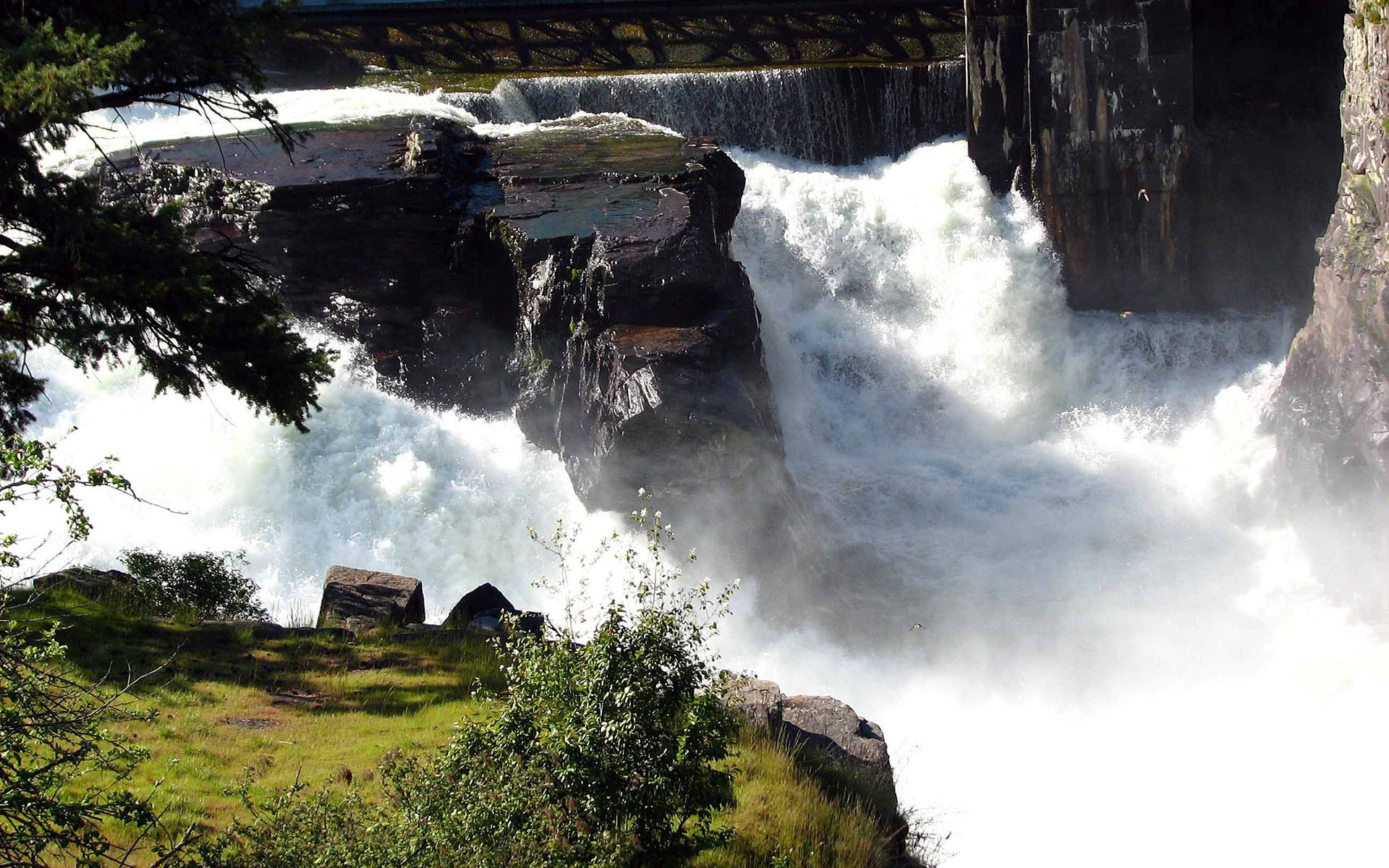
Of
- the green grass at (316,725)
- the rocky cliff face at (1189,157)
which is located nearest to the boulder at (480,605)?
the green grass at (316,725)

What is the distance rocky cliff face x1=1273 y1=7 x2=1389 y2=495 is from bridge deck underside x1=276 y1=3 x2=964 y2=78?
8384mm

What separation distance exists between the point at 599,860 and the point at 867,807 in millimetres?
2203

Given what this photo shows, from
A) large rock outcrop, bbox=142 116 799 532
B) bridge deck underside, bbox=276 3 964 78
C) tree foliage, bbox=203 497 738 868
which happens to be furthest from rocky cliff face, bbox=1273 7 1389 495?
tree foliage, bbox=203 497 738 868

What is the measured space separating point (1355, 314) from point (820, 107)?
27.5ft

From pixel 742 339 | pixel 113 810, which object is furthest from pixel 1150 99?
pixel 113 810

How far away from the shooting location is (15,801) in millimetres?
3477

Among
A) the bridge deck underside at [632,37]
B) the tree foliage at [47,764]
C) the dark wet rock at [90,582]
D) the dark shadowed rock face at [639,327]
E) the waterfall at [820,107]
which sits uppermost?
the bridge deck underside at [632,37]

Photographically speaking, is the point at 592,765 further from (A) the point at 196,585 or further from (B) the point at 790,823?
(A) the point at 196,585

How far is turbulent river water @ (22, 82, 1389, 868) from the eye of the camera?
9.21 meters

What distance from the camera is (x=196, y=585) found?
9180mm

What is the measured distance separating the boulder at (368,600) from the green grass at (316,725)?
1.63 feet

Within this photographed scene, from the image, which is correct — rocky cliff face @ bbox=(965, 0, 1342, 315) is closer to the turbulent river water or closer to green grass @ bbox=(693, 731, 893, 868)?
the turbulent river water

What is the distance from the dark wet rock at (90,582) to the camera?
26.8 feet

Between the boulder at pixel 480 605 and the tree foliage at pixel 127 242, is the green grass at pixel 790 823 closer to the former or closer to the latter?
the boulder at pixel 480 605
